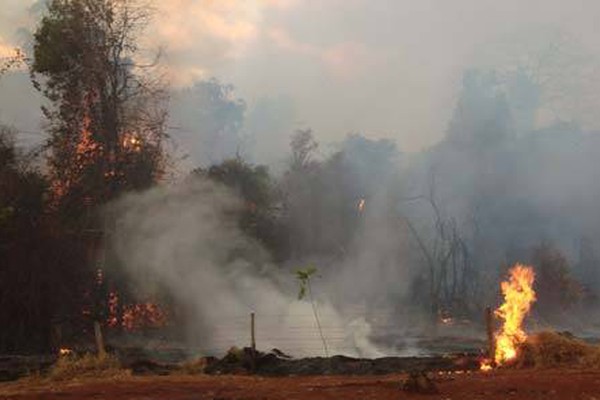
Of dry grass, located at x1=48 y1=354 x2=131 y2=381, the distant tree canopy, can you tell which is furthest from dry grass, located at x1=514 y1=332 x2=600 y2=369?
the distant tree canopy

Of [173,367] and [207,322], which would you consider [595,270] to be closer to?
[207,322]

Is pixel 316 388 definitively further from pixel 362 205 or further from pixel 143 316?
pixel 362 205

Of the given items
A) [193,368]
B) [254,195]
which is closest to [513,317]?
[193,368]

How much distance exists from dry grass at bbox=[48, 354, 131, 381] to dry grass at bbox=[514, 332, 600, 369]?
8459mm

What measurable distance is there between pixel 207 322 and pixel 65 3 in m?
15.0

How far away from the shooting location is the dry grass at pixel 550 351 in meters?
14.8

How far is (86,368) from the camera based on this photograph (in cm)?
1449

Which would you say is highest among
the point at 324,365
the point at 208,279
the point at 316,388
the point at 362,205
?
the point at 362,205

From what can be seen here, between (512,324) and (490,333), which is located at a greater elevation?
(512,324)

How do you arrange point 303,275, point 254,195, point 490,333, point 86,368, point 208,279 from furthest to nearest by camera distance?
point 254,195 → point 208,279 → point 303,275 → point 490,333 → point 86,368

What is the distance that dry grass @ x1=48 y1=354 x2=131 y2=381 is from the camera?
14.0 meters

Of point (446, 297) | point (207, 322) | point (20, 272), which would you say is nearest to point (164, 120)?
point (207, 322)

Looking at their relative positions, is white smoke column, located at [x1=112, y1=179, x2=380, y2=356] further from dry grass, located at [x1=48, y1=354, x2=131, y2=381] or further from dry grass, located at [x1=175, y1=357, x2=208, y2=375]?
dry grass, located at [x1=48, y1=354, x2=131, y2=381]

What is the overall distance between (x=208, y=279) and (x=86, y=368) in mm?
11796
